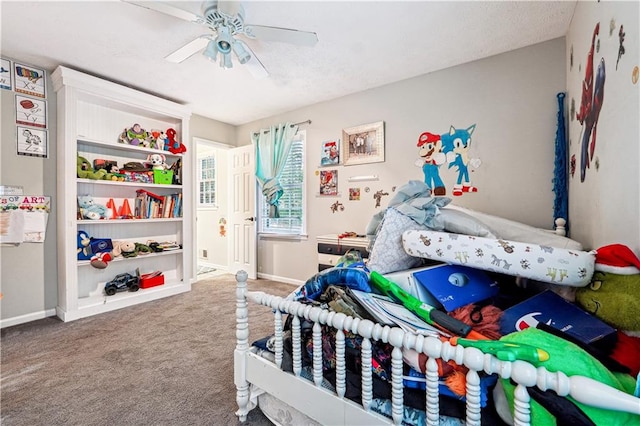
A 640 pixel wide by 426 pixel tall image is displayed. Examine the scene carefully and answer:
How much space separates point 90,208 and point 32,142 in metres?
0.78

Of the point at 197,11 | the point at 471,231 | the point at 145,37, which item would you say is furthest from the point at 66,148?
the point at 471,231

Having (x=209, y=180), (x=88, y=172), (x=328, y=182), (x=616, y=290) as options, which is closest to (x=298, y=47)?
(x=328, y=182)

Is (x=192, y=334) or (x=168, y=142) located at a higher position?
(x=168, y=142)

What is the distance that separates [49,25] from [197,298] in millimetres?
2861

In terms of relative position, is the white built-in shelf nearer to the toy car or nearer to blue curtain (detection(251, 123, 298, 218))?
the toy car

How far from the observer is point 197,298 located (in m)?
3.51

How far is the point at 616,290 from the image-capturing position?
1.01m

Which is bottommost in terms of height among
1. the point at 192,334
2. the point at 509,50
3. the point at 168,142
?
the point at 192,334

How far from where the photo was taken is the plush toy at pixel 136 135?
343 centimetres

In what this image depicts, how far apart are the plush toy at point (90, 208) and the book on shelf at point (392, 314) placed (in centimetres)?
315

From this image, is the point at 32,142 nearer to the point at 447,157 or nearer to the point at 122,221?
the point at 122,221

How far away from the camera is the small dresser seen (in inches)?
124

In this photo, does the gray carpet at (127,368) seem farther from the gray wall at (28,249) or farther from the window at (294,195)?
the window at (294,195)

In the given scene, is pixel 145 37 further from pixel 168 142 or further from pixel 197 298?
pixel 197 298
